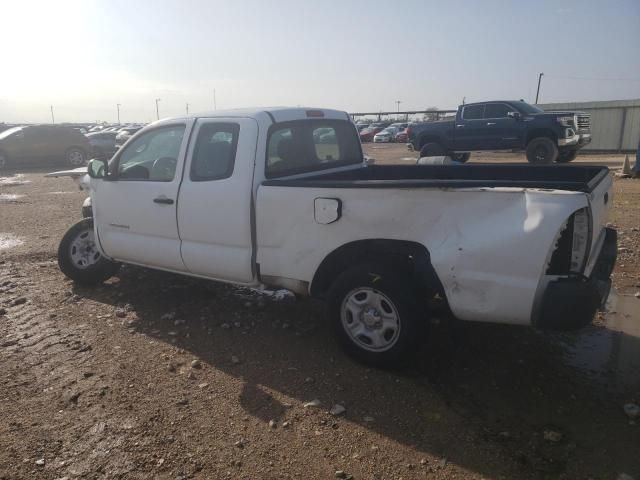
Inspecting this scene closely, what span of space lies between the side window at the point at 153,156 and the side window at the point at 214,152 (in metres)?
0.26

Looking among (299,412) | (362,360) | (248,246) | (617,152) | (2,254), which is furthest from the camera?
(617,152)

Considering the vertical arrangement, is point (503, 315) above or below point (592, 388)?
above

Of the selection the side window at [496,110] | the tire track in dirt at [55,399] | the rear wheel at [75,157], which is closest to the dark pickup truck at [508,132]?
the side window at [496,110]

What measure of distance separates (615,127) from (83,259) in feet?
82.6

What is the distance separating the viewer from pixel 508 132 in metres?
16.2

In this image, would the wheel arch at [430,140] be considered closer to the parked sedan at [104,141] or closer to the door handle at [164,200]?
the door handle at [164,200]

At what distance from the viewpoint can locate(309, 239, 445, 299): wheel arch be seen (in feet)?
11.1

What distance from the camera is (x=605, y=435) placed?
2.97 meters

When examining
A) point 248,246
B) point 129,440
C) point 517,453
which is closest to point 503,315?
point 517,453

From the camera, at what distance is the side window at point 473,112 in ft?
55.5

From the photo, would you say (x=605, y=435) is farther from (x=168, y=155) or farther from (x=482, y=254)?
(x=168, y=155)

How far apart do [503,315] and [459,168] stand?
2089 millimetres

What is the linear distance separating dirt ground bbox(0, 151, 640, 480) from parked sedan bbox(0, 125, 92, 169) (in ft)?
57.5

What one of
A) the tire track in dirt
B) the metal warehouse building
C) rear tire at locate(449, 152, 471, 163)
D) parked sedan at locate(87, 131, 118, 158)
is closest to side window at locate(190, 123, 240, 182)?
the tire track in dirt
